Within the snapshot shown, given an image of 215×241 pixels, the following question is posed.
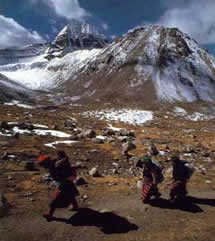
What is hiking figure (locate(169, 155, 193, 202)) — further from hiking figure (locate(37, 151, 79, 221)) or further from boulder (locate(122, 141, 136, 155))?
boulder (locate(122, 141, 136, 155))

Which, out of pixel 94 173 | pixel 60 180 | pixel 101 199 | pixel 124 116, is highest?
pixel 124 116

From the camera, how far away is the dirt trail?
27.7ft

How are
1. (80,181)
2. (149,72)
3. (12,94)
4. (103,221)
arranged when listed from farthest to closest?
(149,72) < (12,94) < (80,181) < (103,221)

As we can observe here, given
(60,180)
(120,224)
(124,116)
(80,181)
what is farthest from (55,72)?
(120,224)

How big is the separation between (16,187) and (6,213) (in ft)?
9.08

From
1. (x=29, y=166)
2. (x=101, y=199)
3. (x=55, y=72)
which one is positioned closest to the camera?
(x=101, y=199)

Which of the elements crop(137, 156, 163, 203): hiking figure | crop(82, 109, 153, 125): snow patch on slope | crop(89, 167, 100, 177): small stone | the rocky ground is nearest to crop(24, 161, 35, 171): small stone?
the rocky ground

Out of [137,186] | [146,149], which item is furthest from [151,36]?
[137,186]

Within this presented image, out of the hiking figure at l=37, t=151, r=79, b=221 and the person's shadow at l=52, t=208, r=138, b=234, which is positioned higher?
the hiking figure at l=37, t=151, r=79, b=221

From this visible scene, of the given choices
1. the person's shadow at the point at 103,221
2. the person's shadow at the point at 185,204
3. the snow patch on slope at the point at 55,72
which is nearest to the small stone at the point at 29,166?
the person's shadow at the point at 103,221

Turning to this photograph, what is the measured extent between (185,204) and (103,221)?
3265 millimetres

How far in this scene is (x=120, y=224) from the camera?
30.2 ft

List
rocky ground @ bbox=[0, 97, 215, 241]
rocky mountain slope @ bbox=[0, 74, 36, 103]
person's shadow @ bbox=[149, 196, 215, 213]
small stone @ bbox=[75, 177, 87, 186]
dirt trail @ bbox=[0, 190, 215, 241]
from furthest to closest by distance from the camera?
1. rocky mountain slope @ bbox=[0, 74, 36, 103]
2. small stone @ bbox=[75, 177, 87, 186]
3. person's shadow @ bbox=[149, 196, 215, 213]
4. rocky ground @ bbox=[0, 97, 215, 241]
5. dirt trail @ bbox=[0, 190, 215, 241]

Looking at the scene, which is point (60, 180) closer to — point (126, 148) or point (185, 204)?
point (185, 204)
